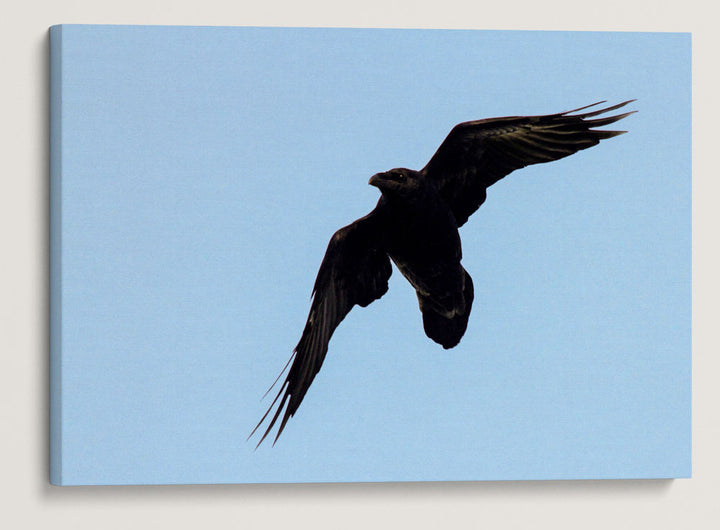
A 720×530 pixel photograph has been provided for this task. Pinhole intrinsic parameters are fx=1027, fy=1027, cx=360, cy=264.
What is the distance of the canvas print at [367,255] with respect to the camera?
224 cm

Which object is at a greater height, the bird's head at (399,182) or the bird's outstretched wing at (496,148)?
the bird's outstretched wing at (496,148)

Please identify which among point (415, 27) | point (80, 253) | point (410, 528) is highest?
point (415, 27)

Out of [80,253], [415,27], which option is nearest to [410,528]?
[80,253]

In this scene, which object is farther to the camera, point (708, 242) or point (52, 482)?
point (708, 242)

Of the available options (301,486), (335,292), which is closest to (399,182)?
(335,292)

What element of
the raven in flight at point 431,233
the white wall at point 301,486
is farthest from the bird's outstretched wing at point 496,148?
the white wall at point 301,486

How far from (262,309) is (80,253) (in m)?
0.41

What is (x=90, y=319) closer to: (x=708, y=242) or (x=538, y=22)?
(x=538, y=22)

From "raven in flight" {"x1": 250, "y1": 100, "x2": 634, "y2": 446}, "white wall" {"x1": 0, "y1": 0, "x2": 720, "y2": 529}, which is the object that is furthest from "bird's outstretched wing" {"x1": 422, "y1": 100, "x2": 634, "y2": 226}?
"white wall" {"x1": 0, "y1": 0, "x2": 720, "y2": 529}

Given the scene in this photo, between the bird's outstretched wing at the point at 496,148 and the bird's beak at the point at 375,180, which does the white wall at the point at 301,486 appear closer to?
the bird's outstretched wing at the point at 496,148

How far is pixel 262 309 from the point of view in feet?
7.49

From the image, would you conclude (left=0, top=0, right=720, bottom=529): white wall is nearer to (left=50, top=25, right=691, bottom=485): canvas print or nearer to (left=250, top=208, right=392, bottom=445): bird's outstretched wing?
(left=50, top=25, right=691, bottom=485): canvas print

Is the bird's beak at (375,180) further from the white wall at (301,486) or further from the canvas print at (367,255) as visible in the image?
the white wall at (301,486)

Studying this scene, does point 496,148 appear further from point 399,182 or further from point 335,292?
point 335,292
